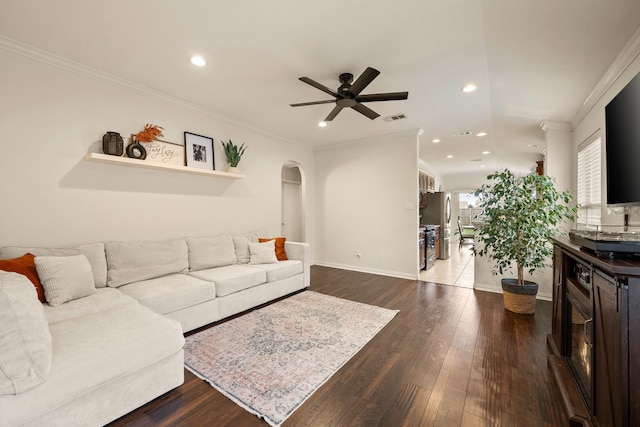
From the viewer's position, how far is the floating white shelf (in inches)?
107

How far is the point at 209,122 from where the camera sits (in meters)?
3.90

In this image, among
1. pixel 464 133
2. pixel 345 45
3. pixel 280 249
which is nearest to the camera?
pixel 345 45

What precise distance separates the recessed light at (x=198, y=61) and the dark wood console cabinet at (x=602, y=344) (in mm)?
3236

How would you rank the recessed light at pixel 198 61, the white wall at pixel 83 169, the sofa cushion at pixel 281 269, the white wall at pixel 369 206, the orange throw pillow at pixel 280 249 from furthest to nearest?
the white wall at pixel 369 206 < the orange throw pillow at pixel 280 249 < the sofa cushion at pixel 281 269 < the recessed light at pixel 198 61 < the white wall at pixel 83 169

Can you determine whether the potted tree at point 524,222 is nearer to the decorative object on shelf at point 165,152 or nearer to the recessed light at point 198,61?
the recessed light at point 198,61

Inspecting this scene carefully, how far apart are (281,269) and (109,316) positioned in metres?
2.00

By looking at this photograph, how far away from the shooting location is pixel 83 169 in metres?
2.76

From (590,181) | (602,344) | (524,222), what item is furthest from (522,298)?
(602,344)

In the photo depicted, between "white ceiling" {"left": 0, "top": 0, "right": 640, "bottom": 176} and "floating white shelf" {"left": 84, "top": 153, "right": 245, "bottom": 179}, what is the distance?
0.92m

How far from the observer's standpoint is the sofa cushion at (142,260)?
272 centimetres

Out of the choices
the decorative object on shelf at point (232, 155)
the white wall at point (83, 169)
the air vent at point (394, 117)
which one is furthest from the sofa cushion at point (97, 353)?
the air vent at point (394, 117)

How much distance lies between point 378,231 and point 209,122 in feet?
11.5

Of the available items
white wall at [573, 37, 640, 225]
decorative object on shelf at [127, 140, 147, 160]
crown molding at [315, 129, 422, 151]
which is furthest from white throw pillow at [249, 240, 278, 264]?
white wall at [573, 37, 640, 225]

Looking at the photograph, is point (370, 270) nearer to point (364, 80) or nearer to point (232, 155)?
point (232, 155)
